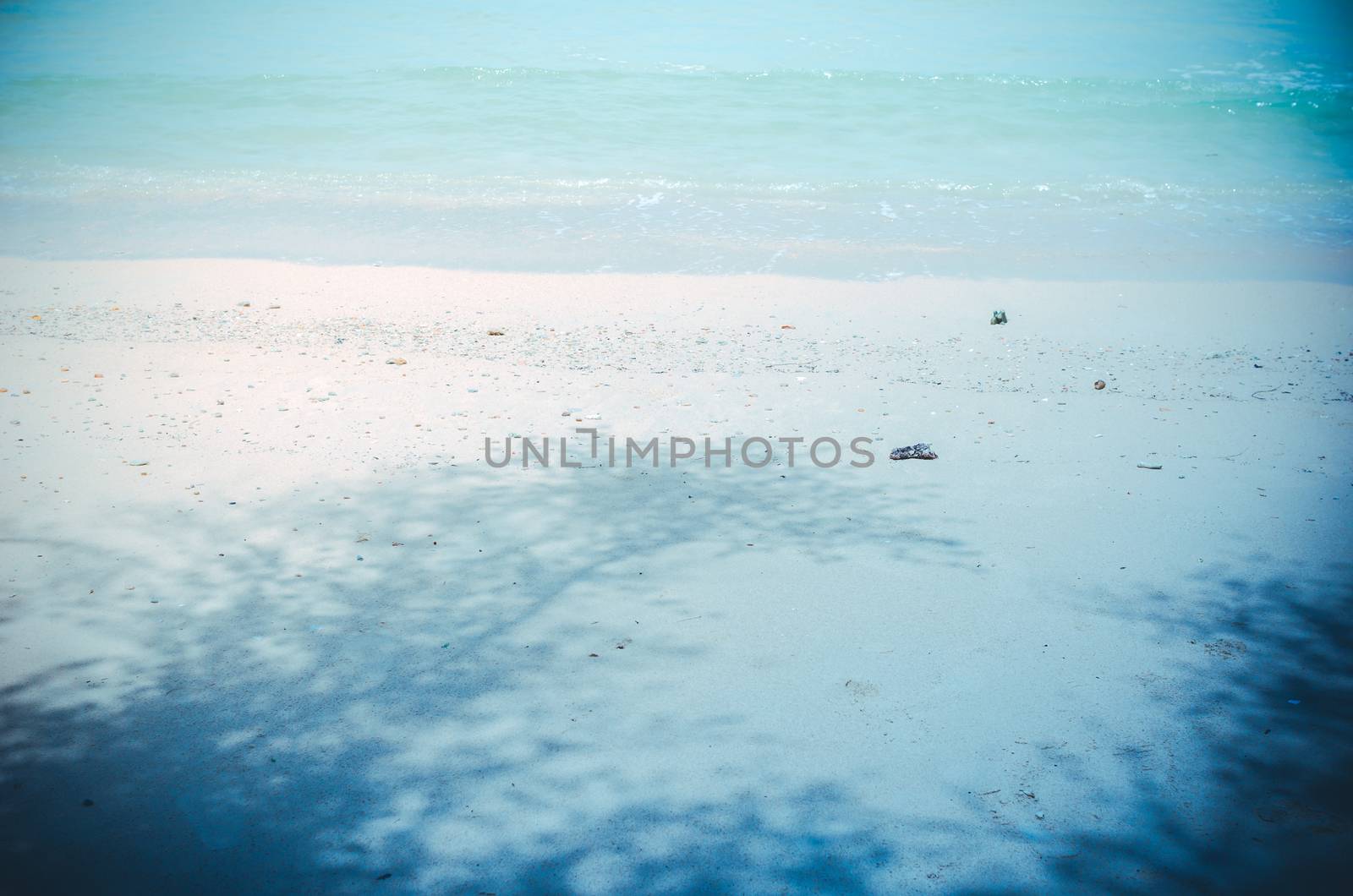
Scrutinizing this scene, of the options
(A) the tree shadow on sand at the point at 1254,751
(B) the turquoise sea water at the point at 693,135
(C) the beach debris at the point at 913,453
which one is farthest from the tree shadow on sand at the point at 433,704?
(B) the turquoise sea water at the point at 693,135

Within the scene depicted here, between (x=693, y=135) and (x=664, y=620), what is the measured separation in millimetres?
11915

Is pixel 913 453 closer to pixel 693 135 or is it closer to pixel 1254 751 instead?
pixel 1254 751

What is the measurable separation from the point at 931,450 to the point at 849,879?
2.76 metres

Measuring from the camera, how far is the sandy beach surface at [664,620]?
2.43 m

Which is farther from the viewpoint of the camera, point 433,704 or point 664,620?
point 664,620

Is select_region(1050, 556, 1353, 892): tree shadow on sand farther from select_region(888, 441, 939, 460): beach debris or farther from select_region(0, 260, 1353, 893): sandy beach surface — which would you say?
select_region(888, 441, 939, 460): beach debris

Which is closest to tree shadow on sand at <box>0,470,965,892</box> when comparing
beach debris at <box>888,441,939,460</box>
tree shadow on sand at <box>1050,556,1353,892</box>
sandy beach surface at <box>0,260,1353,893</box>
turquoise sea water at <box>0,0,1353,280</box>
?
sandy beach surface at <box>0,260,1353,893</box>

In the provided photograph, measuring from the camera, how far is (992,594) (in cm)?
349

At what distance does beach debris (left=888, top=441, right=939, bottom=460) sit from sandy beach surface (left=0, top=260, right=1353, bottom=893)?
0.11m

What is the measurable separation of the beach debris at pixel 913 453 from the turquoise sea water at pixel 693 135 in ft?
11.8

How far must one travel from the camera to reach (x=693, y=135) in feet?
45.9

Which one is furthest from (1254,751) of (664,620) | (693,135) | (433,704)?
(693,135)

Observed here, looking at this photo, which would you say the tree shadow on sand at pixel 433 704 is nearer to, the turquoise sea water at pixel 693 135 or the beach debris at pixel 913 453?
the beach debris at pixel 913 453

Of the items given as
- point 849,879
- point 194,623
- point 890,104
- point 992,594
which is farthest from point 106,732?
point 890,104
